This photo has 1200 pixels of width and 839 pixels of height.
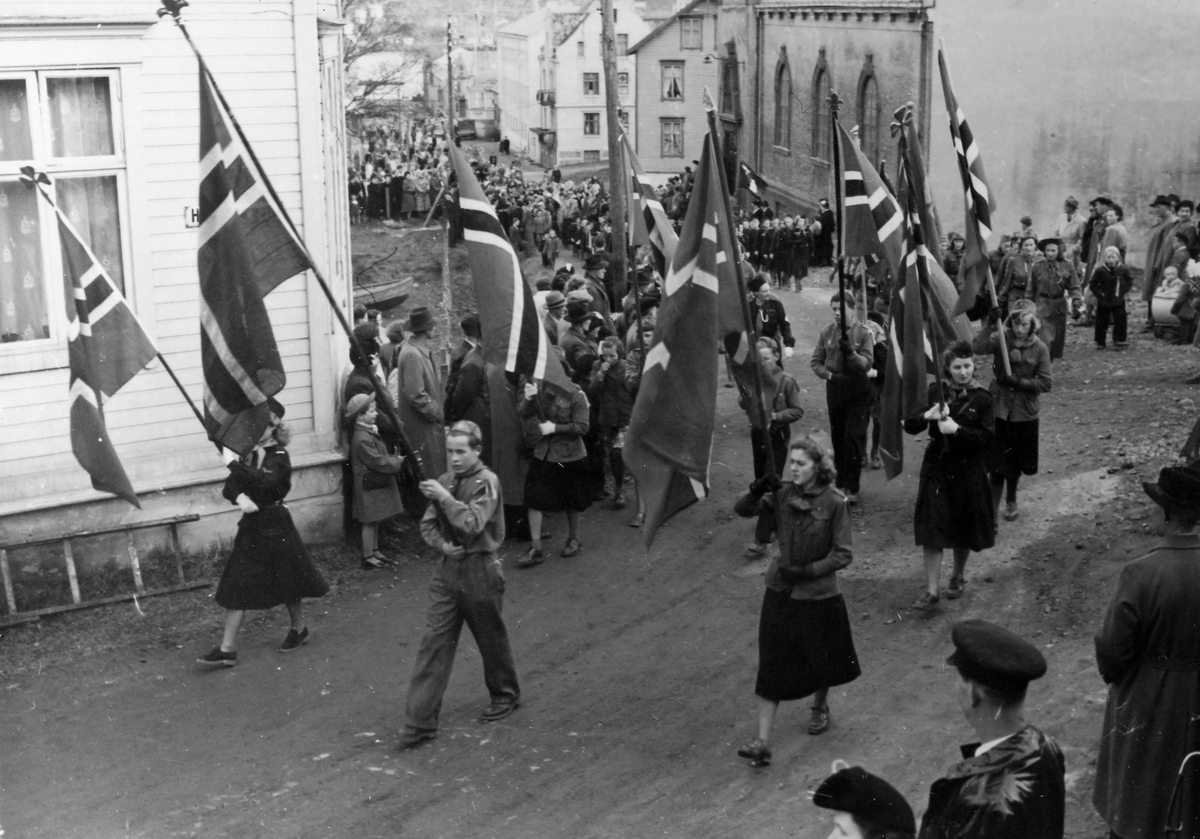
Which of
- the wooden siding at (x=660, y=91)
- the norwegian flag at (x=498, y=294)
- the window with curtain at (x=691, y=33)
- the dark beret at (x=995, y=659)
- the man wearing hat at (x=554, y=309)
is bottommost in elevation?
the dark beret at (x=995, y=659)

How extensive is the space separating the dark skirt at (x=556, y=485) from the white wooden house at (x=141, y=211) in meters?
1.98

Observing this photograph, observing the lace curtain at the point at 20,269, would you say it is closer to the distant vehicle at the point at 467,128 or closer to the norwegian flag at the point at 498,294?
the norwegian flag at the point at 498,294

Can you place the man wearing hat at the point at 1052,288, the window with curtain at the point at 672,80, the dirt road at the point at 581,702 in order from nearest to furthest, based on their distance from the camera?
1. the dirt road at the point at 581,702
2. the man wearing hat at the point at 1052,288
3. the window with curtain at the point at 672,80

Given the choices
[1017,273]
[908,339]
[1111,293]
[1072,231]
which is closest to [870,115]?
Result: [1072,231]

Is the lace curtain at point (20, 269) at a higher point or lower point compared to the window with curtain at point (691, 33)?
lower

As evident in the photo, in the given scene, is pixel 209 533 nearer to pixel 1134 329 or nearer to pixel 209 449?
pixel 209 449

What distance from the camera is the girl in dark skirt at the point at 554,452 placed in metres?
11.7

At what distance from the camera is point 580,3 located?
3871 inches

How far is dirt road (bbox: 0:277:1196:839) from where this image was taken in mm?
7770

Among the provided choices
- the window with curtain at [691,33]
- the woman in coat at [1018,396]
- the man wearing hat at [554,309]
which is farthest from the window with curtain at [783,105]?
the woman in coat at [1018,396]

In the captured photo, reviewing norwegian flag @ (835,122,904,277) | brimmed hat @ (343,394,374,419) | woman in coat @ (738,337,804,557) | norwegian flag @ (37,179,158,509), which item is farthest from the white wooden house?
norwegian flag @ (835,122,904,277)

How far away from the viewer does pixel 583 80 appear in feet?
281

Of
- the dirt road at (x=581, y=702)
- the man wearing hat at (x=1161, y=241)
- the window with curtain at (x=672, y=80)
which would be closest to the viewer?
the dirt road at (x=581, y=702)

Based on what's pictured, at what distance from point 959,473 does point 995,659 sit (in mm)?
5586
